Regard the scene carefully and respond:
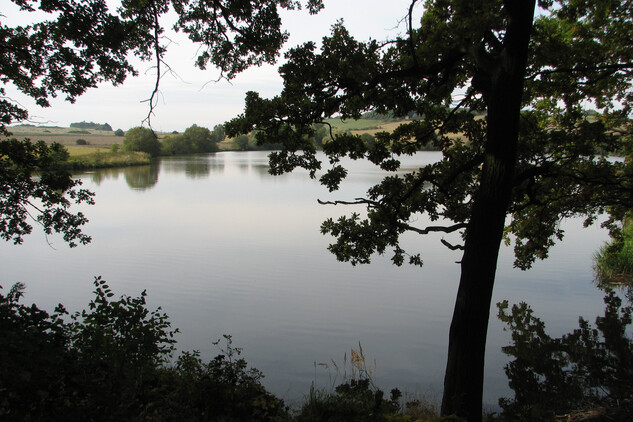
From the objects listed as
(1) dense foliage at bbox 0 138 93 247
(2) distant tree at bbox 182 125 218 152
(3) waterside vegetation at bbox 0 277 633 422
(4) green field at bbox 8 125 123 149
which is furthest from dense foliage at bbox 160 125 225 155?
(3) waterside vegetation at bbox 0 277 633 422

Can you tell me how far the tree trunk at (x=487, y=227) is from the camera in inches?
177

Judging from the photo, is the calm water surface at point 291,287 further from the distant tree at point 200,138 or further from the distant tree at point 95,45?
the distant tree at point 200,138

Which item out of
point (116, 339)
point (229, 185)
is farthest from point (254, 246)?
point (229, 185)

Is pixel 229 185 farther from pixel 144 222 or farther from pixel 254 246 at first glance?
pixel 254 246

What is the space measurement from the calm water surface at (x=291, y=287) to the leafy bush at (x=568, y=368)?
0.39m

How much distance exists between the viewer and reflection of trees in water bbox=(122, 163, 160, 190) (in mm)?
36519

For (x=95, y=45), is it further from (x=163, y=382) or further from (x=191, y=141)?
(x=191, y=141)

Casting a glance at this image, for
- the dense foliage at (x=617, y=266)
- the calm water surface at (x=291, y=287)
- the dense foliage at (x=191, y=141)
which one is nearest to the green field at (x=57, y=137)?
the dense foliage at (x=191, y=141)

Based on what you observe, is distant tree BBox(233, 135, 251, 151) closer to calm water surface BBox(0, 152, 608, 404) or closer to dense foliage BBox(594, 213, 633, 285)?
calm water surface BBox(0, 152, 608, 404)

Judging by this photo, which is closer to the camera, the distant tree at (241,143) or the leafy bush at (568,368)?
the leafy bush at (568,368)

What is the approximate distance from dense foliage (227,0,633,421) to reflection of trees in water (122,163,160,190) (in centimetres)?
3148

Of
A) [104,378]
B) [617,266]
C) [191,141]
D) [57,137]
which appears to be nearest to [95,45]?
Result: [104,378]

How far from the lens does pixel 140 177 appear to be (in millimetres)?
42812

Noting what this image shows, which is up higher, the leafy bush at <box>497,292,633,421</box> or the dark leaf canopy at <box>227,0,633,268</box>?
the dark leaf canopy at <box>227,0,633,268</box>
